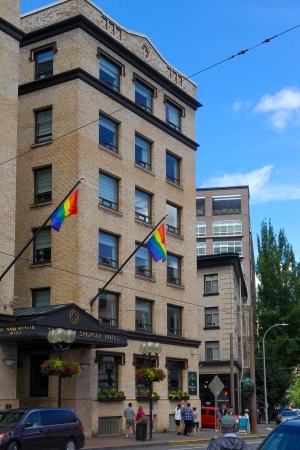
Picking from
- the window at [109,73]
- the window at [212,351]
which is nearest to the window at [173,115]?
the window at [109,73]

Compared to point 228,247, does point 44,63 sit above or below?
below

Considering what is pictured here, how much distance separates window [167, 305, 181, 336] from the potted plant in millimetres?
7559

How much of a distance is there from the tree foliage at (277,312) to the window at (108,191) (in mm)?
35624

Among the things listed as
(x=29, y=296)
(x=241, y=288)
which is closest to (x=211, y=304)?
(x=241, y=288)

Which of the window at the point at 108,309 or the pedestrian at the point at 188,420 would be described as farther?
the pedestrian at the point at 188,420

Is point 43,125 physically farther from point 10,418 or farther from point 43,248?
point 10,418

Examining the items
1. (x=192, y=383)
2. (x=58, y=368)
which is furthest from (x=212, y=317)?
(x=58, y=368)

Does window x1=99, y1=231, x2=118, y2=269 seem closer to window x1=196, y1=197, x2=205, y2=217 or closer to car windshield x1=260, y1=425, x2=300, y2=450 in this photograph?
car windshield x1=260, y1=425, x2=300, y2=450

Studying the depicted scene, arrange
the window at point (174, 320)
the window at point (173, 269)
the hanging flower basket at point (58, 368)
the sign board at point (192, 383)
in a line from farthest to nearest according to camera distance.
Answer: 1. the window at point (173, 269)
2. the sign board at point (192, 383)
3. the window at point (174, 320)
4. the hanging flower basket at point (58, 368)

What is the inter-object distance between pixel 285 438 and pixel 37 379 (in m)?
28.7

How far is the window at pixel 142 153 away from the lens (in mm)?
43094

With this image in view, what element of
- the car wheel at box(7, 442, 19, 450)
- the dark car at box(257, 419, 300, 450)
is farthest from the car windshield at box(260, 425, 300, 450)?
the car wheel at box(7, 442, 19, 450)

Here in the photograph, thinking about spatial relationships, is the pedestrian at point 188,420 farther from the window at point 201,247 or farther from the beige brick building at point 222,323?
the window at point 201,247

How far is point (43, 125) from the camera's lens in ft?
128
